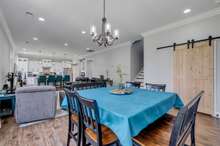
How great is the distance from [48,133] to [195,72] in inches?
161

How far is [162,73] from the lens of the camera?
4297mm

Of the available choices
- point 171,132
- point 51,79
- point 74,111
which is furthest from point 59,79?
point 171,132

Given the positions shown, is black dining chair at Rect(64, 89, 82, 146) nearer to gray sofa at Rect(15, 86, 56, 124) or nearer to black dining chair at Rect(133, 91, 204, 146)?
black dining chair at Rect(133, 91, 204, 146)

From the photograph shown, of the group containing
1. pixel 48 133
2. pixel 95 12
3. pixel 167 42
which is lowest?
pixel 48 133

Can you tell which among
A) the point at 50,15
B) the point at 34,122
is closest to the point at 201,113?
the point at 34,122

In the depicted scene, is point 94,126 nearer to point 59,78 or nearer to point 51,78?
point 51,78

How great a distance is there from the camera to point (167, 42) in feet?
13.6

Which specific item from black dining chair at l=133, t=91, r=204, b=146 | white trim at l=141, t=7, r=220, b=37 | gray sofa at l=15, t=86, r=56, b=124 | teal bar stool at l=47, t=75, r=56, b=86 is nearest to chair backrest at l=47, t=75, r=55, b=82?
teal bar stool at l=47, t=75, r=56, b=86

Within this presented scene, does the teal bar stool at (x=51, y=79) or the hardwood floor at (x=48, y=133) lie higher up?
the teal bar stool at (x=51, y=79)

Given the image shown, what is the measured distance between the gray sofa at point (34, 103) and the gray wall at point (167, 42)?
3.63 meters

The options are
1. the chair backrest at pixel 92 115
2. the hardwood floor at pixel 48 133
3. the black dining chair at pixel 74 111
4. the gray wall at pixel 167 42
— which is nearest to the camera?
the chair backrest at pixel 92 115

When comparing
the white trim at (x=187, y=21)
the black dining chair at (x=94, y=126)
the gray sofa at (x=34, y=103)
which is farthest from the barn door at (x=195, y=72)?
the gray sofa at (x=34, y=103)

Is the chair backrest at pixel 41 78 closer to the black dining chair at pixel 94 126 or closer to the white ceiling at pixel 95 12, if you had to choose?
the white ceiling at pixel 95 12

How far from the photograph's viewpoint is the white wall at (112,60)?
6457mm
